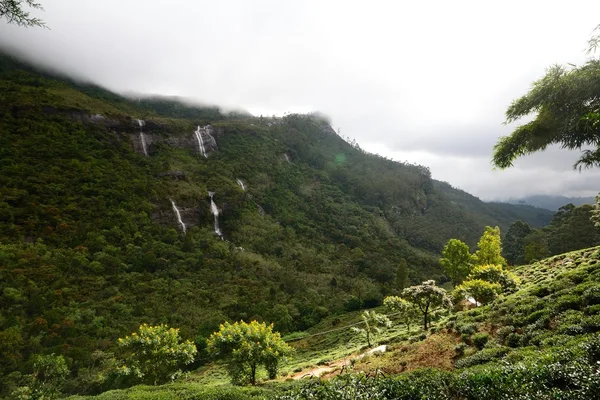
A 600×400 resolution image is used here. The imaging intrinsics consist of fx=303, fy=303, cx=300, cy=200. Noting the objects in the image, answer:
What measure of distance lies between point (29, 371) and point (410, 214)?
482 ft

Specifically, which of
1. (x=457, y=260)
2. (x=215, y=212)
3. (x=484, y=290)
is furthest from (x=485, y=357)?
(x=215, y=212)

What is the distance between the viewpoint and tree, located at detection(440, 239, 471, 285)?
4359 centimetres

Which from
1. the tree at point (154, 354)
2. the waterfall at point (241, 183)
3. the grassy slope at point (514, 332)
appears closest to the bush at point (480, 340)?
the grassy slope at point (514, 332)

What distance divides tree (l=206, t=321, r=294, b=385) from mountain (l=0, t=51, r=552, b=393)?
2409 cm

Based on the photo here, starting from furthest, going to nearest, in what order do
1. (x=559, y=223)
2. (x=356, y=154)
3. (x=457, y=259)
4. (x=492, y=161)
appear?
(x=356, y=154) < (x=559, y=223) < (x=457, y=259) < (x=492, y=161)

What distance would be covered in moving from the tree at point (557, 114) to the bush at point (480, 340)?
7.92m

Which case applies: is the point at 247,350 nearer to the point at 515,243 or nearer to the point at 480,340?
the point at 480,340

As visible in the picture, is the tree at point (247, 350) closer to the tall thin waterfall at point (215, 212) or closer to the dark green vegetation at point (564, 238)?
the dark green vegetation at point (564, 238)

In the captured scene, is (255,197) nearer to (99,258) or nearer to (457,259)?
(99,258)

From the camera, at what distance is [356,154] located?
194750 millimetres

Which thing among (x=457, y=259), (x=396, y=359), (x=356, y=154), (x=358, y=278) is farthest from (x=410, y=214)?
(x=396, y=359)

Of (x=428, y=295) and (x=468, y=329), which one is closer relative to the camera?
(x=468, y=329)

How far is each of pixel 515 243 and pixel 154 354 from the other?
76.0m

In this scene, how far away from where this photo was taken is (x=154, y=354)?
766 inches
